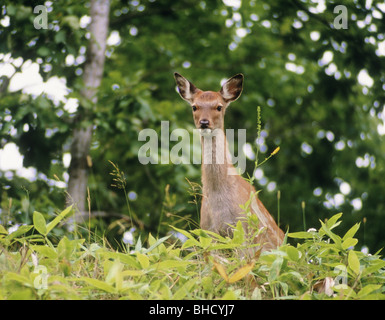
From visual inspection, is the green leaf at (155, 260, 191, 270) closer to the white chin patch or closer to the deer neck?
the deer neck

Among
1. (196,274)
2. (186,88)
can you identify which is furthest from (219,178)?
(196,274)

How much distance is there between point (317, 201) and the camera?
1120cm

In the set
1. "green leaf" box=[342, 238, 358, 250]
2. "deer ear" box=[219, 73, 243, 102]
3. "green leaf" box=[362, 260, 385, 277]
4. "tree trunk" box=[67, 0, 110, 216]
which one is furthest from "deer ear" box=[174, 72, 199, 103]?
"green leaf" box=[362, 260, 385, 277]

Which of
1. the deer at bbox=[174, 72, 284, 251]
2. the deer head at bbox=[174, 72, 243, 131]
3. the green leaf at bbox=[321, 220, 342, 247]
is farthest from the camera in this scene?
the deer head at bbox=[174, 72, 243, 131]

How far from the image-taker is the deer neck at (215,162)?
554 centimetres

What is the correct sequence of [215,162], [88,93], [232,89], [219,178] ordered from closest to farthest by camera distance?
1. [219,178]
2. [215,162]
3. [232,89]
4. [88,93]

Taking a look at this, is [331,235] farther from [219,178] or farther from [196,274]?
[219,178]

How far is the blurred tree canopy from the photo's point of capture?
7.54m

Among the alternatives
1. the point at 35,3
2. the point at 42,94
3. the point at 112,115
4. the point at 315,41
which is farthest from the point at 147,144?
the point at 315,41

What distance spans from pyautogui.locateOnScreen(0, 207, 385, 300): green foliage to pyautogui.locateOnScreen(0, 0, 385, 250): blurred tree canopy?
13.1ft

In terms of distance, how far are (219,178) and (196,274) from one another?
8.61 ft

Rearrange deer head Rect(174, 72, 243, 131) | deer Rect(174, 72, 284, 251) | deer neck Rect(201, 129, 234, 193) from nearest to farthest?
deer Rect(174, 72, 284, 251)
deer neck Rect(201, 129, 234, 193)
deer head Rect(174, 72, 243, 131)

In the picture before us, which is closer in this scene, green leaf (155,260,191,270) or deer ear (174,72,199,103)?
green leaf (155,260,191,270)

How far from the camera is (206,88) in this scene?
12.1 m
